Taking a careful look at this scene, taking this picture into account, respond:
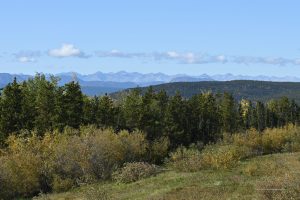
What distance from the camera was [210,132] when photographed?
109625 mm

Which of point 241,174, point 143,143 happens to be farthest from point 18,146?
point 241,174

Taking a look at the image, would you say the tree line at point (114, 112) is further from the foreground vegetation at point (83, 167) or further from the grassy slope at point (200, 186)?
the grassy slope at point (200, 186)

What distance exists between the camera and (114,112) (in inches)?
3307

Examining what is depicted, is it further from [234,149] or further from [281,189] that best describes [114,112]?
[281,189]

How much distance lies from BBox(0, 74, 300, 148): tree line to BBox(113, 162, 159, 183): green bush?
16.6 metres

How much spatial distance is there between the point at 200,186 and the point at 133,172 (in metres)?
10.5

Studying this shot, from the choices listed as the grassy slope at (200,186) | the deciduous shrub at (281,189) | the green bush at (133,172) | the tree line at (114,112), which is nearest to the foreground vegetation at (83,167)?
the green bush at (133,172)

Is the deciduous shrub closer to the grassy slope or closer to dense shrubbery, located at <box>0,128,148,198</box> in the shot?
the grassy slope

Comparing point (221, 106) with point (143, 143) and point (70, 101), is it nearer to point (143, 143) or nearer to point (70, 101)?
point (70, 101)

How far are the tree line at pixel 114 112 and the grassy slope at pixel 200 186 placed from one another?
21.2m

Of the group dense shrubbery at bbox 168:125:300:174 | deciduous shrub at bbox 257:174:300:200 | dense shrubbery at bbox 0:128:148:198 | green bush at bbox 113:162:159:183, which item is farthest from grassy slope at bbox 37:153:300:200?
deciduous shrub at bbox 257:174:300:200

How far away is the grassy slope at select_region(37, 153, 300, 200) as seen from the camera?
2906cm

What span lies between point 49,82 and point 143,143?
894 inches

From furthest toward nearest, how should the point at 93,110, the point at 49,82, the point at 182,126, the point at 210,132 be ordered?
the point at 210,132, the point at 182,126, the point at 93,110, the point at 49,82
